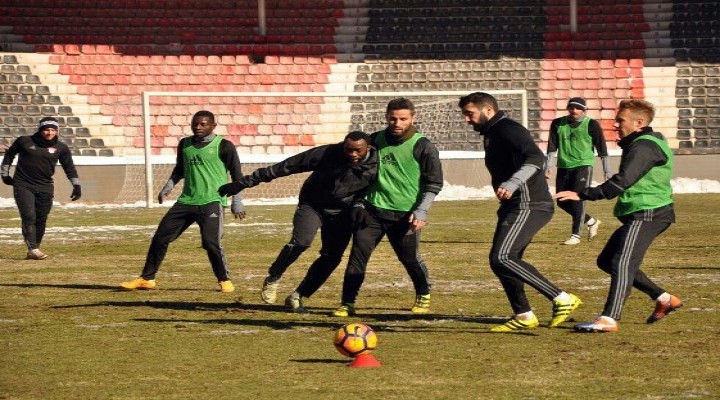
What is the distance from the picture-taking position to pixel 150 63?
3188 cm

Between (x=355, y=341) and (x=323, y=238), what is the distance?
121 inches

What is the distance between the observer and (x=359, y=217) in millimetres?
10641

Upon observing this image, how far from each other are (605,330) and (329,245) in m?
2.72

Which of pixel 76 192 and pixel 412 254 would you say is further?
pixel 76 192

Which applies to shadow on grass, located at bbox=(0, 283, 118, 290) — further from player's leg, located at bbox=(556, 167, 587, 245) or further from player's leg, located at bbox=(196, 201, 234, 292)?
player's leg, located at bbox=(556, 167, 587, 245)

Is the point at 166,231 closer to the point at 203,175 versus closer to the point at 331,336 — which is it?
the point at 203,175

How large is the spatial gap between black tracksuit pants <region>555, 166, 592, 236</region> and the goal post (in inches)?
482

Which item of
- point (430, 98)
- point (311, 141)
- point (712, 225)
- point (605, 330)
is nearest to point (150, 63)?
point (311, 141)

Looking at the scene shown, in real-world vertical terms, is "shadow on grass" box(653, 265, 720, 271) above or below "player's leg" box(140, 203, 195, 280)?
below

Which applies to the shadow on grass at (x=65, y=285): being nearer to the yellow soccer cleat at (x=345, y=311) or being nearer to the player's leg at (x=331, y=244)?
the player's leg at (x=331, y=244)

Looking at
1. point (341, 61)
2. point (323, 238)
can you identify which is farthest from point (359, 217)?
point (341, 61)

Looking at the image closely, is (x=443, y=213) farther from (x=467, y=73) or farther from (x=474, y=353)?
(x=474, y=353)

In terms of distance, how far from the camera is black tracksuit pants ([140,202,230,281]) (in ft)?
42.4

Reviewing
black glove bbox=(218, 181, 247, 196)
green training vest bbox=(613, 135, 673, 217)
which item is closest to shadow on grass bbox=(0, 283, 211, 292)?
black glove bbox=(218, 181, 247, 196)
